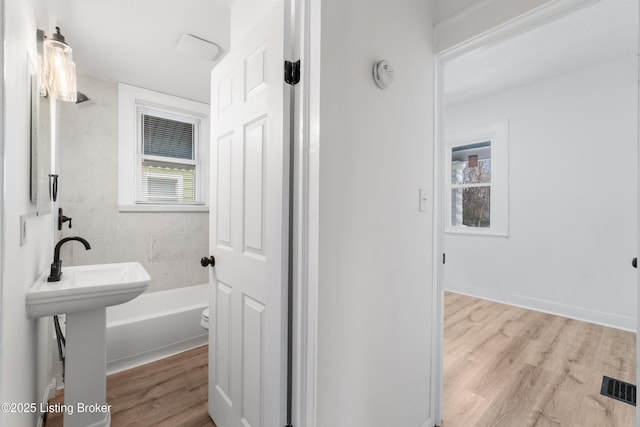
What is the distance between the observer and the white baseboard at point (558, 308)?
277 centimetres

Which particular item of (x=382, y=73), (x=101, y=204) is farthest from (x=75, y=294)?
(x=101, y=204)

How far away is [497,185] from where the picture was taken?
361 centimetres

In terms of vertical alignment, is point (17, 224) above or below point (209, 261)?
above

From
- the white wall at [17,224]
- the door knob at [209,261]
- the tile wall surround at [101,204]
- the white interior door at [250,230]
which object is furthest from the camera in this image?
the tile wall surround at [101,204]

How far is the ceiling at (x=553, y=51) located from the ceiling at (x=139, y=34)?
5.74 ft

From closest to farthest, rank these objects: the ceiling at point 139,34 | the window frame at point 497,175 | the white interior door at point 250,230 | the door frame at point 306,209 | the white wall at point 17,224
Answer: the white wall at point 17,224 < the door frame at point 306,209 < the white interior door at point 250,230 < the ceiling at point 139,34 < the window frame at point 497,175

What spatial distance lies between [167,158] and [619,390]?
423 cm

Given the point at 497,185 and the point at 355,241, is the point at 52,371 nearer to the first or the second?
the point at 355,241

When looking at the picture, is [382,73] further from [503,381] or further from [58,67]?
[503,381]

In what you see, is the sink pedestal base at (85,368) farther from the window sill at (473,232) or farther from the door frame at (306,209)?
the window sill at (473,232)

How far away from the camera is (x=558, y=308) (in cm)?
314

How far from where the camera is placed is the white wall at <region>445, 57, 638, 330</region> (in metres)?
2.75

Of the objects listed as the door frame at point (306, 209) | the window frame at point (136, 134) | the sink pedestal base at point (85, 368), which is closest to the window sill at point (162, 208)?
the window frame at point (136, 134)

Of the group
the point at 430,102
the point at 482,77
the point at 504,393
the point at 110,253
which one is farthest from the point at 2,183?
the point at 482,77
